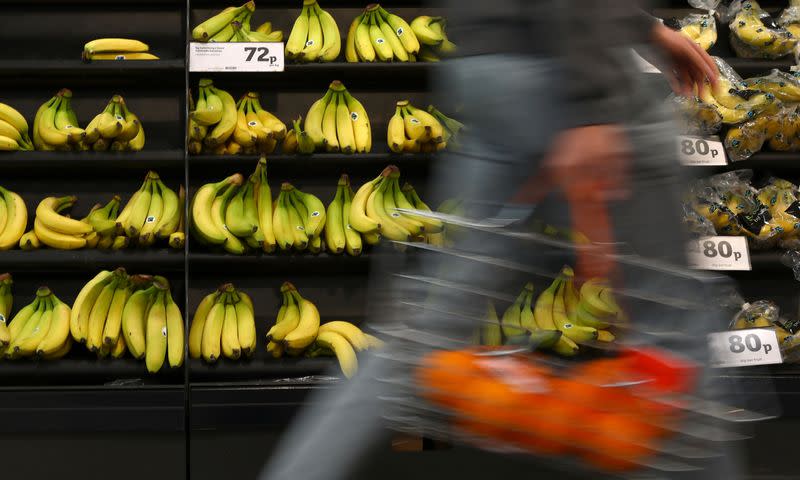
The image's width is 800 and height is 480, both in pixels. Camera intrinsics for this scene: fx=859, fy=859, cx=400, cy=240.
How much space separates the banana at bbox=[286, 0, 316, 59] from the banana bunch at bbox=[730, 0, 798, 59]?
1.53 metres

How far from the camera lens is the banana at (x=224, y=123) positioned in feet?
9.59

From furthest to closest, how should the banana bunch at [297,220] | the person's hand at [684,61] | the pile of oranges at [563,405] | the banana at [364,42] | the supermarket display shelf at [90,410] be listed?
the banana at [364,42]
the banana bunch at [297,220]
the supermarket display shelf at [90,410]
the person's hand at [684,61]
the pile of oranges at [563,405]

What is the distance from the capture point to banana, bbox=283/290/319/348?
9.46ft

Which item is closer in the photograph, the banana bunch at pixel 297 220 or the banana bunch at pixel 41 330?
the banana bunch at pixel 41 330

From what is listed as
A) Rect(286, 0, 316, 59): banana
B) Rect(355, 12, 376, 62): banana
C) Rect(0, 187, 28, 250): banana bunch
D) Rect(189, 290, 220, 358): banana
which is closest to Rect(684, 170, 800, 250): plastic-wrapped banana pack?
Rect(355, 12, 376, 62): banana

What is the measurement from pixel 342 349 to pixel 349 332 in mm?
109

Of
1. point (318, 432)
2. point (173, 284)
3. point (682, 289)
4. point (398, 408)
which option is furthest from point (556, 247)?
point (173, 284)

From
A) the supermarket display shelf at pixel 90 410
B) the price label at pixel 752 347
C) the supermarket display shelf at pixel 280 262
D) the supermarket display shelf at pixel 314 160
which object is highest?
the supermarket display shelf at pixel 314 160

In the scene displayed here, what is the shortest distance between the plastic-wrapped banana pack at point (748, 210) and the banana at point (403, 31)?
3.51ft

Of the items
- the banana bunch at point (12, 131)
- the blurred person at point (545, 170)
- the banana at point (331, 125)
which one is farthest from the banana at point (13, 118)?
the blurred person at point (545, 170)

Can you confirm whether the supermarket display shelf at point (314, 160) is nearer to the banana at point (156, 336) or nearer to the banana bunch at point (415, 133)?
the banana bunch at point (415, 133)

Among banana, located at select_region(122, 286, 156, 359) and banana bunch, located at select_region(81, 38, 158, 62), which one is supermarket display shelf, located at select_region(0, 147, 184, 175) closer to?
banana bunch, located at select_region(81, 38, 158, 62)

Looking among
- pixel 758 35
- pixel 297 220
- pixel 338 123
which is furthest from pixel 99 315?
pixel 758 35

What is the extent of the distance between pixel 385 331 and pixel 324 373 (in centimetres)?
173
